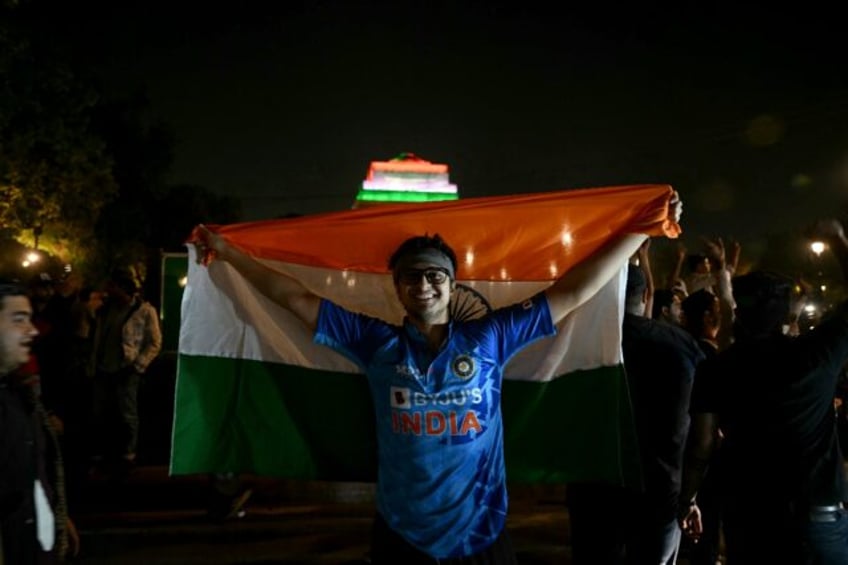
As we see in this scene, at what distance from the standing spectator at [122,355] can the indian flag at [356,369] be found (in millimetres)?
5558

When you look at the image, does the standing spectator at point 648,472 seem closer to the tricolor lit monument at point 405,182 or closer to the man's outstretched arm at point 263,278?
the man's outstretched arm at point 263,278

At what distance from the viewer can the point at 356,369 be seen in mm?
4410

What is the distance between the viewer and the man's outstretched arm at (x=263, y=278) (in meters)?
3.77

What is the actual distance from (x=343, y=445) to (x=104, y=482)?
588cm

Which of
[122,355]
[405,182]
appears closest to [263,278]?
[122,355]

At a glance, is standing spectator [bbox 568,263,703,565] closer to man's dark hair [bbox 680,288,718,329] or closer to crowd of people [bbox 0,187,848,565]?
crowd of people [bbox 0,187,848,565]

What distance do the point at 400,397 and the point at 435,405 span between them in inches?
5.8

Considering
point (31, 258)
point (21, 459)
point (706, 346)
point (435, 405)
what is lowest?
point (21, 459)

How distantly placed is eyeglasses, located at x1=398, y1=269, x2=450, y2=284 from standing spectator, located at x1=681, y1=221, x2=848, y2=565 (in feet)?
4.33

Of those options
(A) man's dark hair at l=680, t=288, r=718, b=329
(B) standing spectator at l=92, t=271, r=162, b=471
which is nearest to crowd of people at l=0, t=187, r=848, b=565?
(A) man's dark hair at l=680, t=288, r=718, b=329

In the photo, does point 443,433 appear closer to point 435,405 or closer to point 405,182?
point 435,405

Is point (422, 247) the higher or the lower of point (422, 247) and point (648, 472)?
the higher

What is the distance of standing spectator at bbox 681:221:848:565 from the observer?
344 centimetres

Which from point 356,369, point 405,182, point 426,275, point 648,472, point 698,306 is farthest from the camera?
point 405,182
